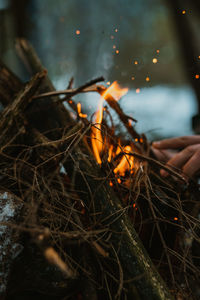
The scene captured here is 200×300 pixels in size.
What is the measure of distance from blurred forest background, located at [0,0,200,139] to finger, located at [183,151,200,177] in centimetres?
61

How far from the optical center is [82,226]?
807 millimetres

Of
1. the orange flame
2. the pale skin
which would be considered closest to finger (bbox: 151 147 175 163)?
the pale skin

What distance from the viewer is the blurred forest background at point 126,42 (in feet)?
6.42

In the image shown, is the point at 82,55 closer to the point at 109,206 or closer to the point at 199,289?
the point at 109,206

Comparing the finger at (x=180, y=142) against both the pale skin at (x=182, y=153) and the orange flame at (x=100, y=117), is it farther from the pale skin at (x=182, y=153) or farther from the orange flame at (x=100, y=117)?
the orange flame at (x=100, y=117)

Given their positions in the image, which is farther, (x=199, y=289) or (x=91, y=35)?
(x=91, y=35)

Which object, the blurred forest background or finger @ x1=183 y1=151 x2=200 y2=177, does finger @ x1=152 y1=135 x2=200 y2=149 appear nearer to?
finger @ x1=183 y1=151 x2=200 y2=177

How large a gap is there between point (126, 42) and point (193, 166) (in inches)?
45.5

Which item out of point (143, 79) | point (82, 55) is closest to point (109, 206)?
point (143, 79)

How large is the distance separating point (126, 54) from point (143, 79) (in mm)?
302

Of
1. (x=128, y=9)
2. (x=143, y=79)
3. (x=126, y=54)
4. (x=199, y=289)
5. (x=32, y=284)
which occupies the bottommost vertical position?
(x=199, y=289)

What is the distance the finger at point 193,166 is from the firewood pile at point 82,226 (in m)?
0.05

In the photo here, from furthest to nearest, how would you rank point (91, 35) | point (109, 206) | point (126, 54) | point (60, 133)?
point (91, 35), point (126, 54), point (60, 133), point (109, 206)

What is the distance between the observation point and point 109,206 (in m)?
0.86
